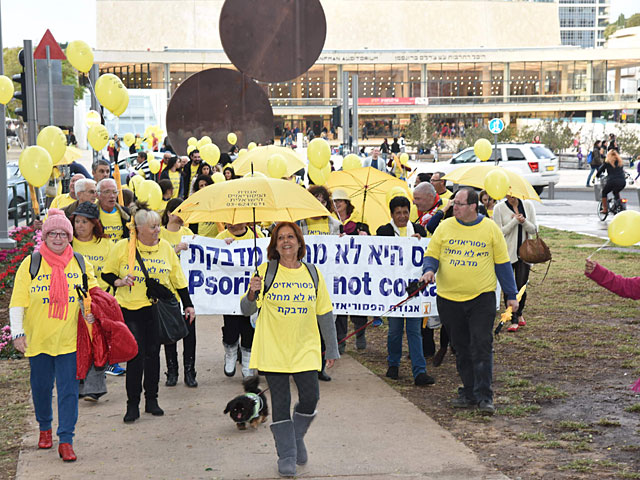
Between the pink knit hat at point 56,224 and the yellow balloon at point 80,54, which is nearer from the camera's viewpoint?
the pink knit hat at point 56,224

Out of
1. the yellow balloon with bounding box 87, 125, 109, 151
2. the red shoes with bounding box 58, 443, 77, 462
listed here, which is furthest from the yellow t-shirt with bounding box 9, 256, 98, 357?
the yellow balloon with bounding box 87, 125, 109, 151

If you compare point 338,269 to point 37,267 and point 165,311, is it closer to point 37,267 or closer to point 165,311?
point 165,311

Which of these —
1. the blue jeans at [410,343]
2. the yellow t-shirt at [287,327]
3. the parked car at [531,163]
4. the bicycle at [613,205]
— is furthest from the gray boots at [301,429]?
the parked car at [531,163]

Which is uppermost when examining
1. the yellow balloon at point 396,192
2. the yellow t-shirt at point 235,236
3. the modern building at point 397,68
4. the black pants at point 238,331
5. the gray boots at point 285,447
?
the modern building at point 397,68

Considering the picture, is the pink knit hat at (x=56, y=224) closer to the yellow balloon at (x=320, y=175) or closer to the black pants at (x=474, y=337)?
the black pants at (x=474, y=337)

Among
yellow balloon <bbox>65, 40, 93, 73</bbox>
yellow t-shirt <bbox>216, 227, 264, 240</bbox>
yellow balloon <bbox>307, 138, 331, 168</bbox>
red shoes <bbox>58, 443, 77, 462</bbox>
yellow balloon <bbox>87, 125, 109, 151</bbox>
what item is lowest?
red shoes <bbox>58, 443, 77, 462</bbox>

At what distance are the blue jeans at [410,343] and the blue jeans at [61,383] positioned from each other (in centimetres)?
337

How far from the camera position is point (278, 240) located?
5.80m

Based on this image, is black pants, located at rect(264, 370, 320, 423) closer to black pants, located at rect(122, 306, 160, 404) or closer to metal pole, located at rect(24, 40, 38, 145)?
black pants, located at rect(122, 306, 160, 404)

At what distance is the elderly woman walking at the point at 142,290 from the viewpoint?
23.3 feet

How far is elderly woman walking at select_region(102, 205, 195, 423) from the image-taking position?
711 centimetres

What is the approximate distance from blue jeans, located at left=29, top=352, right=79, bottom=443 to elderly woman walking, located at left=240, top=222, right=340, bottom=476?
4.48 ft

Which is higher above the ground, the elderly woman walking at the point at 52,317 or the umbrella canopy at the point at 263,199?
the umbrella canopy at the point at 263,199

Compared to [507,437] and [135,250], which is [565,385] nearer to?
[507,437]
